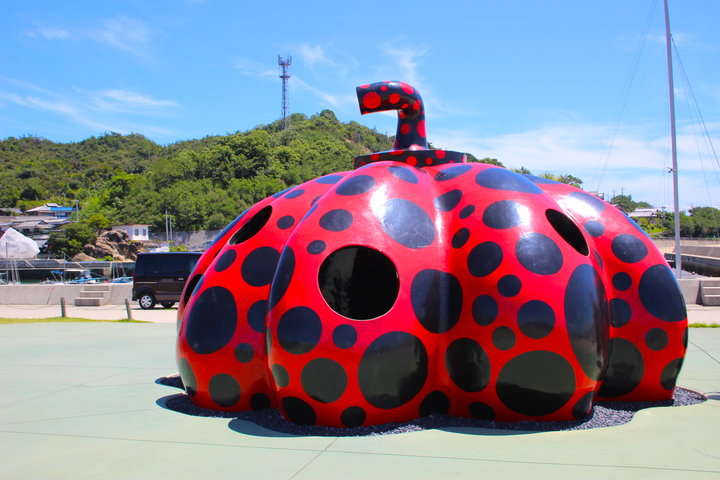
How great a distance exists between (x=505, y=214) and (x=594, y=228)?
1.67 meters

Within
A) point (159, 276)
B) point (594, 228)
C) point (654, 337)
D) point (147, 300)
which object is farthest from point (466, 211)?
point (147, 300)

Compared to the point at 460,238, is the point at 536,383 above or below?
below

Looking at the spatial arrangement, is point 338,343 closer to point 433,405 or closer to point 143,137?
point 433,405

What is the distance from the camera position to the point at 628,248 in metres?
7.72

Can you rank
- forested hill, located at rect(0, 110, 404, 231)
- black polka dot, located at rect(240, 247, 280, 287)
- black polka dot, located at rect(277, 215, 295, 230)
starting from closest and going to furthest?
black polka dot, located at rect(240, 247, 280, 287), black polka dot, located at rect(277, 215, 295, 230), forested hill, located at rect(0, 110, 404, 231)

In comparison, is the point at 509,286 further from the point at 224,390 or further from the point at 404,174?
the point at 224,390

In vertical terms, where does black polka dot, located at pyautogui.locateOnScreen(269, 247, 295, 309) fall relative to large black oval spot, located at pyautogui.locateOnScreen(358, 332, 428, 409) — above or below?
above

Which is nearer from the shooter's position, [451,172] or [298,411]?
[298,411]

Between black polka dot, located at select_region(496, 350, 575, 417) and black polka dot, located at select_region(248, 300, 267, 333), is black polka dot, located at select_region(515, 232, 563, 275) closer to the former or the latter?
black polka dot, located at select_region(496, 350, 575, 417)

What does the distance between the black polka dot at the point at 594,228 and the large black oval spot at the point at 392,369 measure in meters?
2.95

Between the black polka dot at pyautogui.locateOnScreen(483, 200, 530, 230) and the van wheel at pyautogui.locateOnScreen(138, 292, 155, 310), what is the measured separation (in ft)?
64.3

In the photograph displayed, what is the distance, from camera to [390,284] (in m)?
7.18

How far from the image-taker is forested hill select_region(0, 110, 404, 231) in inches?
3711

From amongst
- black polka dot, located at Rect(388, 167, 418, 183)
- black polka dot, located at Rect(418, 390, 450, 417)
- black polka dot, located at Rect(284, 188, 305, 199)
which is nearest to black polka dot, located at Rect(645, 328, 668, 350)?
black polka dot, located at Rect(418, 390, 450, 417)
